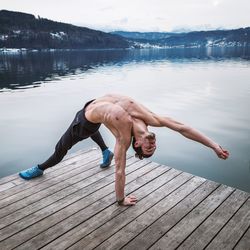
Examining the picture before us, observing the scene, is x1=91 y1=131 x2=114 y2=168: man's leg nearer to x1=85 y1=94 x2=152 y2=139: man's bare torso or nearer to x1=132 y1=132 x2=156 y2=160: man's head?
x1=85 y1=94 x2=152 y2=139: man's bare torso

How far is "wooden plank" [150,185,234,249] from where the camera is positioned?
358 centimetres

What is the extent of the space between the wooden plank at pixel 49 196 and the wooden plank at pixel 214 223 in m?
1.89

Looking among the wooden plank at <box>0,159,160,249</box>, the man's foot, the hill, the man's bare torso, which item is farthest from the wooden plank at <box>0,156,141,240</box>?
the hill

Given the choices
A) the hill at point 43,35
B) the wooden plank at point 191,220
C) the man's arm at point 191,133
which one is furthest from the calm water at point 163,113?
the hill at point 43,35

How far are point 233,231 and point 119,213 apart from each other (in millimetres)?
1551

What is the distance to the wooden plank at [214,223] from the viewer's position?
3572 mm

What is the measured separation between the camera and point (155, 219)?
13.3 feet

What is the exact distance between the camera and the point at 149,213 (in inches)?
165

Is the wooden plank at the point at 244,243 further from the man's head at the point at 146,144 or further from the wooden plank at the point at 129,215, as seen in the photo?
the man's head at the point at 146,144

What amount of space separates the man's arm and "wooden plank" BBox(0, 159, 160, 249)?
153cm

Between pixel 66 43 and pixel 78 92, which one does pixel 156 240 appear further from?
pixel 66 43

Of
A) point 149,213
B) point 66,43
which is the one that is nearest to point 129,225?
point 149,213

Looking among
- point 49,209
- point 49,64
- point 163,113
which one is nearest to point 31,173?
point 49,209

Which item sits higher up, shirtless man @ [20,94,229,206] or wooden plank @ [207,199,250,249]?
shirtless man @ [20,94,229,206]
